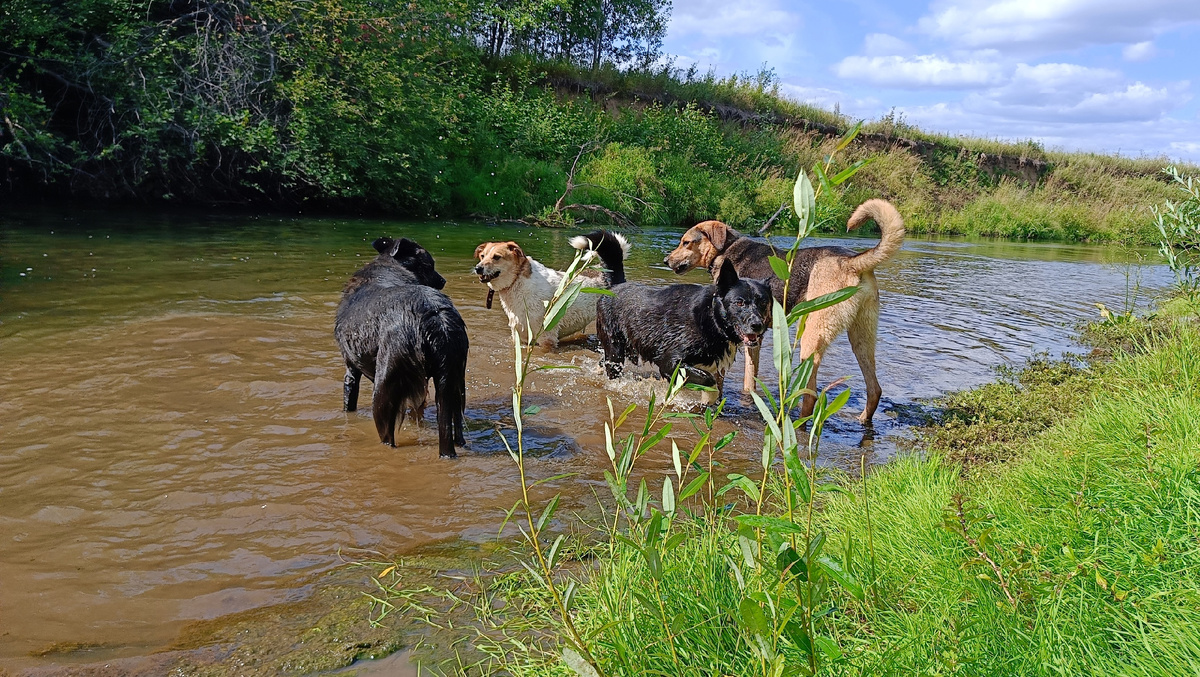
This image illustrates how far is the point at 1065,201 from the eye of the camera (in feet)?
108

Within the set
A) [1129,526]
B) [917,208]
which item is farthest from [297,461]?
[917,208]

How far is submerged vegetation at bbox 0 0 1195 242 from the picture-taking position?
13531mm

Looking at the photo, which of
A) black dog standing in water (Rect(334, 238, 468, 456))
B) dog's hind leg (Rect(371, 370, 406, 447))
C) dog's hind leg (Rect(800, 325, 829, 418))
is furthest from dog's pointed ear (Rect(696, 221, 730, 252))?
dog's hind leg (Rect(371, 370, 406, 447))

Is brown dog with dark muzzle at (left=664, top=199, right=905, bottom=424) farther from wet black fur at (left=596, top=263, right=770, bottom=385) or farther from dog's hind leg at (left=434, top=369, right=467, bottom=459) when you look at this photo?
dog's hind leg at (left=434, top=369, right=467, bottom=459)

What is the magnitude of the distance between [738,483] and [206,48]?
51.5 feet

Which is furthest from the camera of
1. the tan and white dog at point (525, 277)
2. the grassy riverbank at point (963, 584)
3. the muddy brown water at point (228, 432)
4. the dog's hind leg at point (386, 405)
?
the tan and white dog at point (525, 277)

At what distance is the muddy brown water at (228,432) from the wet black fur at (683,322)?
15.4 inches

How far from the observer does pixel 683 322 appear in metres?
6.11

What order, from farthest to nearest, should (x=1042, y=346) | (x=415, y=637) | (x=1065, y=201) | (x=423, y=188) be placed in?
(x=1065, y=201) < (x=423, y=188) < (x=1042, y=346) < (x=415, y=637)

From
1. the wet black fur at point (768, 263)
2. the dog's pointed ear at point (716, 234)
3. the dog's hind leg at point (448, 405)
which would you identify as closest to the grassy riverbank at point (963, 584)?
the dog's hind leg at point (448, 405)

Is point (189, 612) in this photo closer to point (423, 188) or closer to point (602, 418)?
point (602, 418)

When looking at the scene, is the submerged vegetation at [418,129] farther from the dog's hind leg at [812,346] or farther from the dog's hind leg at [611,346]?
the dog's hind leg at [611,346]

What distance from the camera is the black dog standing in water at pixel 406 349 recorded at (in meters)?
4.50

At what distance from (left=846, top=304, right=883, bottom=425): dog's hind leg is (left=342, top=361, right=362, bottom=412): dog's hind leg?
153 inches
